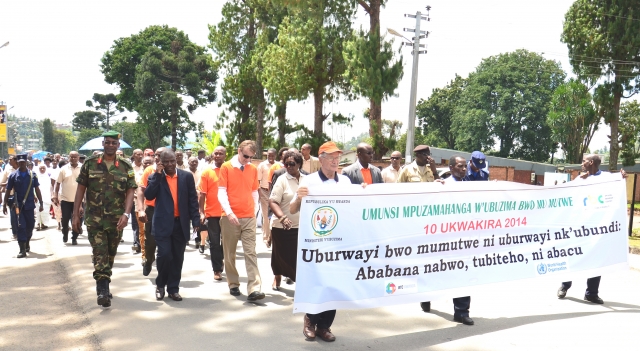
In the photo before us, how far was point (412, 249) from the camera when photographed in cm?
605

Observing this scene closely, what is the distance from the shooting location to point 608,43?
3153cm

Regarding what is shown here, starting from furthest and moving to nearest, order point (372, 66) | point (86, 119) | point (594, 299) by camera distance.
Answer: point (86, 119) < point (372, 66) < point (594, 299)

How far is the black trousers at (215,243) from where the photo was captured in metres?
8.63

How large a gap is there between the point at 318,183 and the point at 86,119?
106565mm

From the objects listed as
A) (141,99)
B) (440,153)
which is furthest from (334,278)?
(440,153)

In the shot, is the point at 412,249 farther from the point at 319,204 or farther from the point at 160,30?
the point at 160,30

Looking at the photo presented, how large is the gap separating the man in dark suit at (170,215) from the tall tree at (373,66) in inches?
644

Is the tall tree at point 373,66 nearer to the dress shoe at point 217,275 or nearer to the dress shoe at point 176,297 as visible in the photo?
the dress shoe at point 217,275

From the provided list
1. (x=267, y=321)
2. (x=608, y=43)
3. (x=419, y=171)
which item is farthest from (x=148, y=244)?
(x=608, y=43)

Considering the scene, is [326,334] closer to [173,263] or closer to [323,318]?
[323,318]

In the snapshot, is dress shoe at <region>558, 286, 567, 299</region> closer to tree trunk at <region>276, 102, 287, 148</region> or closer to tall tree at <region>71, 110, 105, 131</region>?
tree trunk at <region>276, 102, 287, 148</region>

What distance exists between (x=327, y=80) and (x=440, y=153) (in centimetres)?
3870

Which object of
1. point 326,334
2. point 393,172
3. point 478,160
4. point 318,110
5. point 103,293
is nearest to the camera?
point 326,334

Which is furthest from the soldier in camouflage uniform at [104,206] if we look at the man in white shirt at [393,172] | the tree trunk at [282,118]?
the tree trunk at [282,118]
